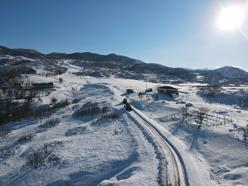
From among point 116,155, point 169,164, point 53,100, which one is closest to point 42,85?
point 53,100

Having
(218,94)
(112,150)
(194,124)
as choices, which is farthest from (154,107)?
(218,94)

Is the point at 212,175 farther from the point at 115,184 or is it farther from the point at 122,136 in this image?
the point at 122,136

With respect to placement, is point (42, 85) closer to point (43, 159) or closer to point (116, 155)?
point (43, 159)

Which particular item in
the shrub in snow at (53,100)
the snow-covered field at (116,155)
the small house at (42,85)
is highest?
the snow-covered field at (116,155)

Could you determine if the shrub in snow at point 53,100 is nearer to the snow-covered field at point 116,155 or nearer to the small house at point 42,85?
the small house at point 42,85

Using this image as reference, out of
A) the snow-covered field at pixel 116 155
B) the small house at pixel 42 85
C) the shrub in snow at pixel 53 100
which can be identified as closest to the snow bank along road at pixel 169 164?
the snow-covered field at pixel 116 155

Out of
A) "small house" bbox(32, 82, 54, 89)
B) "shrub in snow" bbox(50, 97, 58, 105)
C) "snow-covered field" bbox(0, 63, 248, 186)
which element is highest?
"snow-covered field" bbox(0, 63, 248, 186)

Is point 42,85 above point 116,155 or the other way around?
the other way around

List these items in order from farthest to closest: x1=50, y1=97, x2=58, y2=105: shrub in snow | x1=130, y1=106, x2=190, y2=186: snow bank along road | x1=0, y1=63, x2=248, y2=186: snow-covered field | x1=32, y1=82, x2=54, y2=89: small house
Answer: x1=32, y1=82, x2=54, y2=89: small house, x1=50, y1=97, x2=58, y2=105: shrub in snow, x1=0, y1=63, x2=248, y2=186: snow-covered field, x1=130, y1=106, x2=190, y2=186: snow bank along road

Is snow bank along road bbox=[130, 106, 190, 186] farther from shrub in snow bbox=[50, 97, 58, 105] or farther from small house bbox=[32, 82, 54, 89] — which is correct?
small house bbox=[32, 82, 54, 89]

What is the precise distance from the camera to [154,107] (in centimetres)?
4409

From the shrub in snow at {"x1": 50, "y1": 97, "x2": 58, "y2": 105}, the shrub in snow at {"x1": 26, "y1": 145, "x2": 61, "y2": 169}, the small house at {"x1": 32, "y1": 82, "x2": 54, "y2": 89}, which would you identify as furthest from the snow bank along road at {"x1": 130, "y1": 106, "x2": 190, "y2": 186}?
the small house at {"x1": 32, "y1": 82, "x2": 54, "y2": 89}

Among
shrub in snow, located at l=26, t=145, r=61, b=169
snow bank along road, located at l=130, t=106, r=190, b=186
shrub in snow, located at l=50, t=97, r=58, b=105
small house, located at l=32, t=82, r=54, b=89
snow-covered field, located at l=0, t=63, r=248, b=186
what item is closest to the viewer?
snow bank along road, located at l=130, t=106, r=190, b=186

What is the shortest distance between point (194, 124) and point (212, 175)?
13.3m
